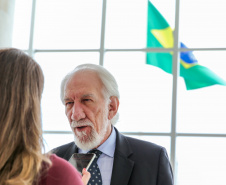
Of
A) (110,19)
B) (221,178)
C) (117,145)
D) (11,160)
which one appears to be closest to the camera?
(11,160)

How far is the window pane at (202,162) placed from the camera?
199 inches

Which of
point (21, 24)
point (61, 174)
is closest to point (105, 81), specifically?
point (61, 174)

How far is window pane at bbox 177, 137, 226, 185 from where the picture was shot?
5.05 m

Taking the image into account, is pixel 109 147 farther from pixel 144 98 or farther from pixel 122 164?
pixel 144 98

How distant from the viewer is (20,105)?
1467 millimetres

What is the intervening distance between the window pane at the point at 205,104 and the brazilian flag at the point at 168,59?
0.19 ft

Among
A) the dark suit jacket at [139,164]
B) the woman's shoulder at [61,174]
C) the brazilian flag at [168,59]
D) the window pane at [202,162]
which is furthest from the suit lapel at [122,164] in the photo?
the brazilian flag at [168,59]

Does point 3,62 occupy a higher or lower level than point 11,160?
higher

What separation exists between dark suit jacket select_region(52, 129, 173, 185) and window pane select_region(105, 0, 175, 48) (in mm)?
2827

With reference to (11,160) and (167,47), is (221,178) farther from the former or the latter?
(11,160)

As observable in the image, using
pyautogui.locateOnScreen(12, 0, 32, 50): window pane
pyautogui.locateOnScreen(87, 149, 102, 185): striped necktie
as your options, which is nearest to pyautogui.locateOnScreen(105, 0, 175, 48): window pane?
pyautogui.locateOnScreen(12, 0, 32, 50): window pane

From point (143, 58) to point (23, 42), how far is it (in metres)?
1.61

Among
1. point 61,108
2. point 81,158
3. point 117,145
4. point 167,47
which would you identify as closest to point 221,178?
point 167,47

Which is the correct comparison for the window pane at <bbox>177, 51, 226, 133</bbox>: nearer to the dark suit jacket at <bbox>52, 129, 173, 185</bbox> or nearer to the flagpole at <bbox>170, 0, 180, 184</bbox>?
the flagpole at <bbox>170, 0, 180, 184</bbox>
